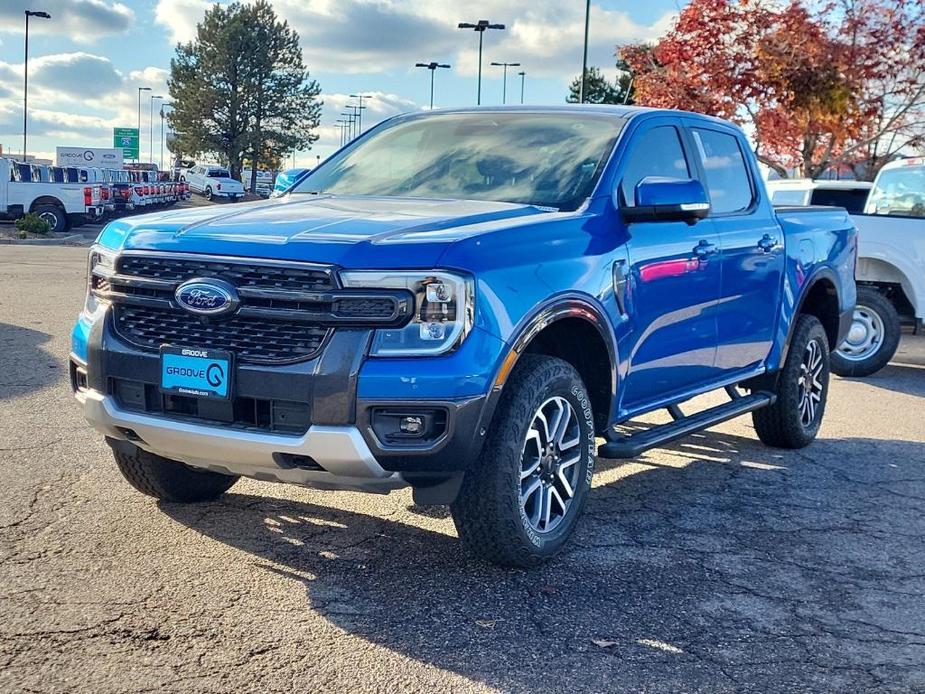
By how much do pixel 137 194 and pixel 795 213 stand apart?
3070 cm

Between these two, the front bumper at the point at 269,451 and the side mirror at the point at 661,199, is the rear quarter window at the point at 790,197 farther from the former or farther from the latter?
the front bumper at the point at 269,451

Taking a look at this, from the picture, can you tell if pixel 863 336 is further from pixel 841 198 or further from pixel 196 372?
pixel 196 372

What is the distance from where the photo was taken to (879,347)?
396 inches

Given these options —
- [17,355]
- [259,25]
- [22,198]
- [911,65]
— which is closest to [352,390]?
[17,355]

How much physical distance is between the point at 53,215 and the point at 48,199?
1.43 ft

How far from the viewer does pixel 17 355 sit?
8922mm

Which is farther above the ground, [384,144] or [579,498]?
[384,144]

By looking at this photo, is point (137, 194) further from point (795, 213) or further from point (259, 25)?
point (259, 25)

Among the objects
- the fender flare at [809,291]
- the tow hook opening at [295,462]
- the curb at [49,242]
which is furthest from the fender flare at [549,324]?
the curb at [49,242]

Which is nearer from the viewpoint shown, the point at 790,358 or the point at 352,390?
the point at 352,390

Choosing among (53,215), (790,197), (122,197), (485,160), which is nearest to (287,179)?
(485,160)

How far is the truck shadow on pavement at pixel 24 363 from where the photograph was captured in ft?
25.2

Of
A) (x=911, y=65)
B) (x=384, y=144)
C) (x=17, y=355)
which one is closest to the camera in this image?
(x=384, y=144)

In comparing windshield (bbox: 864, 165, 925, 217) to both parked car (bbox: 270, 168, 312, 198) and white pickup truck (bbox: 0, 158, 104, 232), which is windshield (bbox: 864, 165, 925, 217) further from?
white pickup truck (bbox: 0, 158, 104, 232)
